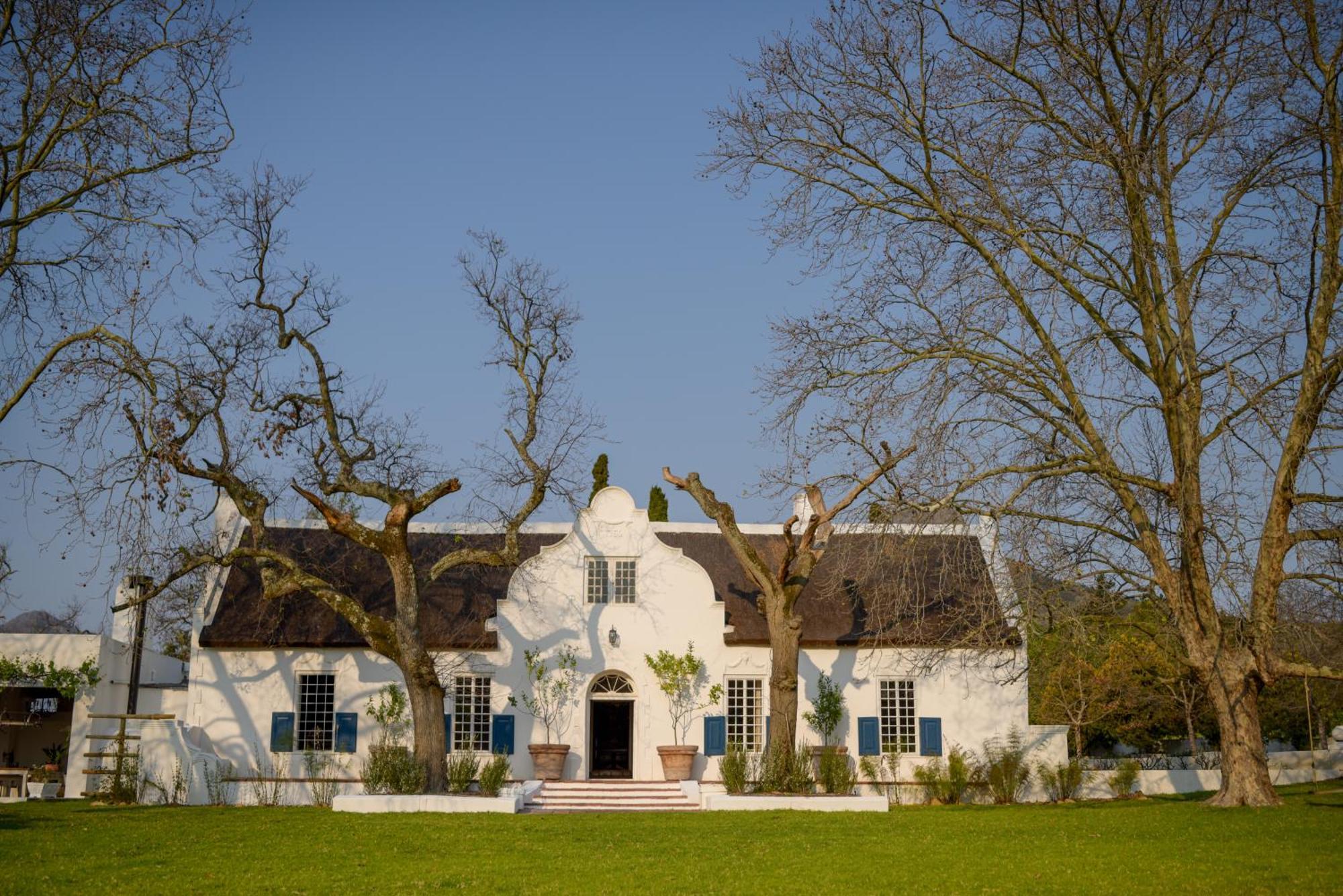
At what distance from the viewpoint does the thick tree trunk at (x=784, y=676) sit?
65.6ft

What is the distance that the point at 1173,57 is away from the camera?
1491 cm

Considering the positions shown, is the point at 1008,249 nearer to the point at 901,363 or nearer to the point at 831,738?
the point at 901,363

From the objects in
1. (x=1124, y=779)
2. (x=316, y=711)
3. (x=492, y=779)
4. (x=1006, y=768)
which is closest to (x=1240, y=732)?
(x=1006, y=768)

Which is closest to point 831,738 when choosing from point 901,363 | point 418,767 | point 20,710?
point 418,767

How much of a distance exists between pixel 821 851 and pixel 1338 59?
1151cm

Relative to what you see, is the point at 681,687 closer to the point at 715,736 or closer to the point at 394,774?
the point at 715,736

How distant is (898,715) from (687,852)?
11660 mm

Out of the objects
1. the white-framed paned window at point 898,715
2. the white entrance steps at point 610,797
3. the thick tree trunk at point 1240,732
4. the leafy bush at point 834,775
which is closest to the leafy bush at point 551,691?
the white entrance steps at point 610,797

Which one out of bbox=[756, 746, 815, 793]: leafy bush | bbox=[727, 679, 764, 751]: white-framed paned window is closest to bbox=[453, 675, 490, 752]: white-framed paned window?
bbox=[727, 679, 764, 751]: white-framed paned window

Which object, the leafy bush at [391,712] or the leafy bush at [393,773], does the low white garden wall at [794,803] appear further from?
the leafy bush at [391,712]

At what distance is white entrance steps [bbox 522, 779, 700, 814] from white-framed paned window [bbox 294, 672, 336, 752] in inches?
176

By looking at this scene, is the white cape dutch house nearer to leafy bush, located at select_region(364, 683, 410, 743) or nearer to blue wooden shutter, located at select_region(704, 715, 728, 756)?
blue wooden shutter, located at select_region(704, 715, 728, 756)

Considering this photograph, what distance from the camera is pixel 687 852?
41.9 ft

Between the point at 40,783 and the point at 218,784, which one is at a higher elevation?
the point at 218,784
